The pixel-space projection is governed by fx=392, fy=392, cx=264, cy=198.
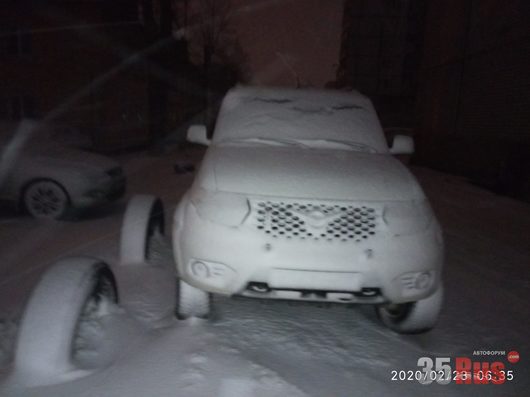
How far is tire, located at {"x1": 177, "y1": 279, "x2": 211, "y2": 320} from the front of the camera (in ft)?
8.86

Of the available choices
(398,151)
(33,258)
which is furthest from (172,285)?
(398,151)

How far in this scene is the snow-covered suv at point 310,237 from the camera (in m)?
2.37

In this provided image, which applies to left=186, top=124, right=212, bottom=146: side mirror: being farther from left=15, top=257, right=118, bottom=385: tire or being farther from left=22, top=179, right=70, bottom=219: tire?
left=22, top=179, right=70, bottom=219: tire

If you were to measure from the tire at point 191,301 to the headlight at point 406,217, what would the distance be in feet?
4.37

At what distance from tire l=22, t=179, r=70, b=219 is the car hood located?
3.60 m

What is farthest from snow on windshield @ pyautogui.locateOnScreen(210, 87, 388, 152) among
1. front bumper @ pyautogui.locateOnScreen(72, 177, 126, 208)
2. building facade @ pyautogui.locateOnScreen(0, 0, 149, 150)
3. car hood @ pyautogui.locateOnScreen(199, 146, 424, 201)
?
building facade @ pyautogui.locateOnScreen(0, 0, 149, 150)

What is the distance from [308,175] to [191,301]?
46.8 inches

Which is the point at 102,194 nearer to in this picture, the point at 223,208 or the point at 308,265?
the point at 223,208

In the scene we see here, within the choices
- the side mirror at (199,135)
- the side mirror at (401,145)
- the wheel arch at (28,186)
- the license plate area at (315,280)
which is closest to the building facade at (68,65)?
the wheel arch at (28,186)

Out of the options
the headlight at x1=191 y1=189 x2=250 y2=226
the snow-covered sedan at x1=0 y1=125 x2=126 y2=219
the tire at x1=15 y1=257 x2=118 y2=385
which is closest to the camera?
the tire at x1=15 y1=257 x2=118 y2=385

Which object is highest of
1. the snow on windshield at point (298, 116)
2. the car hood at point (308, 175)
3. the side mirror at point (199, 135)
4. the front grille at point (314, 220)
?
the snow on windshield at point (298, 116)

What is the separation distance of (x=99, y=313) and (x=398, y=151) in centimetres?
300

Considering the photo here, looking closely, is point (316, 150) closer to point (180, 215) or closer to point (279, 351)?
point (180, 215)

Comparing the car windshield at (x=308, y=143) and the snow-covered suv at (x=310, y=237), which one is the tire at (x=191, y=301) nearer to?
the snow-covered suv at (x=310, y=237)
